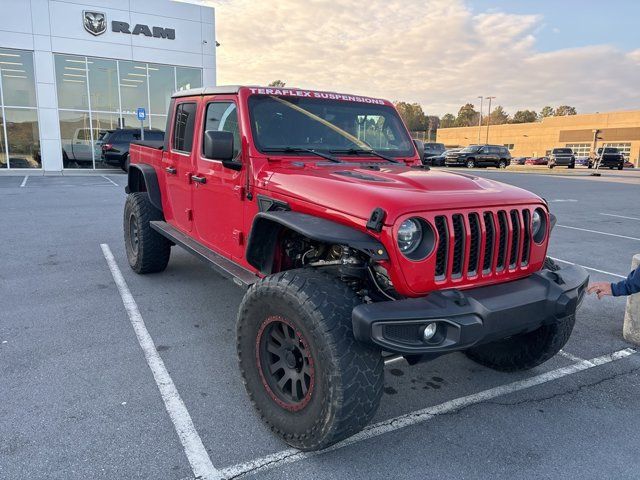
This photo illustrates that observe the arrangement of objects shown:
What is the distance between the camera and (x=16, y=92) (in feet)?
67.1

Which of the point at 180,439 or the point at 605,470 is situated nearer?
the point at 605,470

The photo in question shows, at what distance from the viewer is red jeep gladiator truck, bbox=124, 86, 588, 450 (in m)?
2.36

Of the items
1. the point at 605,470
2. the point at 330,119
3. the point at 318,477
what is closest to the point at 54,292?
the point at 330,119

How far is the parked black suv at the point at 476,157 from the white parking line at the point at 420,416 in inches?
1243

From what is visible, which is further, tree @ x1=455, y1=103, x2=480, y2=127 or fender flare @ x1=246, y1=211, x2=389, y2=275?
tree @ x1=455, y1=103, x2=480, y2=127

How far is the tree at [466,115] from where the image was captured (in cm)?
13288

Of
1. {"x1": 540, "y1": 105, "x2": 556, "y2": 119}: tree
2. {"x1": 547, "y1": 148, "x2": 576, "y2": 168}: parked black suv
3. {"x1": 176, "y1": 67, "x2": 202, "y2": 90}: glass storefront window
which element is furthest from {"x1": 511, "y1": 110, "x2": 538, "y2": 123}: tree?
{"x1": 176, "y1": 67, "x2": 202, "y2": 90}: glass storefront window

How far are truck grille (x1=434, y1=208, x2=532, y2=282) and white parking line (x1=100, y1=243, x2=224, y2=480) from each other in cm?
157

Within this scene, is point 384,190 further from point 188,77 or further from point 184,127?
point 188,77

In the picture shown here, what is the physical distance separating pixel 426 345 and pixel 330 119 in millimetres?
2248

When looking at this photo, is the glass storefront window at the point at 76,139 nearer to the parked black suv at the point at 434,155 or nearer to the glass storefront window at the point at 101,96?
the glass storefront window at the point at 101,96

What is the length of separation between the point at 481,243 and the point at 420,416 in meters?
1.18

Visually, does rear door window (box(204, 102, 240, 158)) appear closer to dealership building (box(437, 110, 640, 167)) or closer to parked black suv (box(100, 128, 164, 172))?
parked black suv (box(100, 128, 164, 172))

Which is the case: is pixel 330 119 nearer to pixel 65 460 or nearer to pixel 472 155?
pixel 65 460
